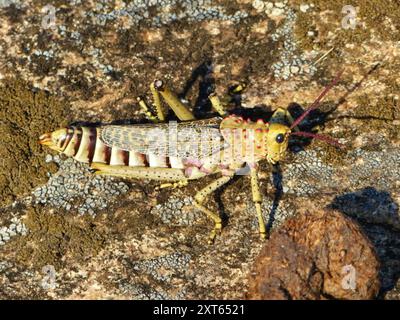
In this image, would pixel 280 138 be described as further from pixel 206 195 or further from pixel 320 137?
pixel 206 195

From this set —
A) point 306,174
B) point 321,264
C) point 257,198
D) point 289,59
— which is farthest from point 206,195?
point 289,59

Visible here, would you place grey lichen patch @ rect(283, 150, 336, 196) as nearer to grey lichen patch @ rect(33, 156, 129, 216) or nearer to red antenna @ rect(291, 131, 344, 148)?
red antenna @ rect(291, 131, 344, 148)

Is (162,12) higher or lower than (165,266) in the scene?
higher

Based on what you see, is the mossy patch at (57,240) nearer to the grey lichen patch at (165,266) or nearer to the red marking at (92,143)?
the grey lichen patch at (165,266)

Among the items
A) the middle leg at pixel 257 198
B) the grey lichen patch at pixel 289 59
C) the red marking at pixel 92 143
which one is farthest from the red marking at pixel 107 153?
the grey lichen patch at pixel 289 59

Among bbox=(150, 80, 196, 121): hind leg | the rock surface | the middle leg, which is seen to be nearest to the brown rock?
the rock surface
